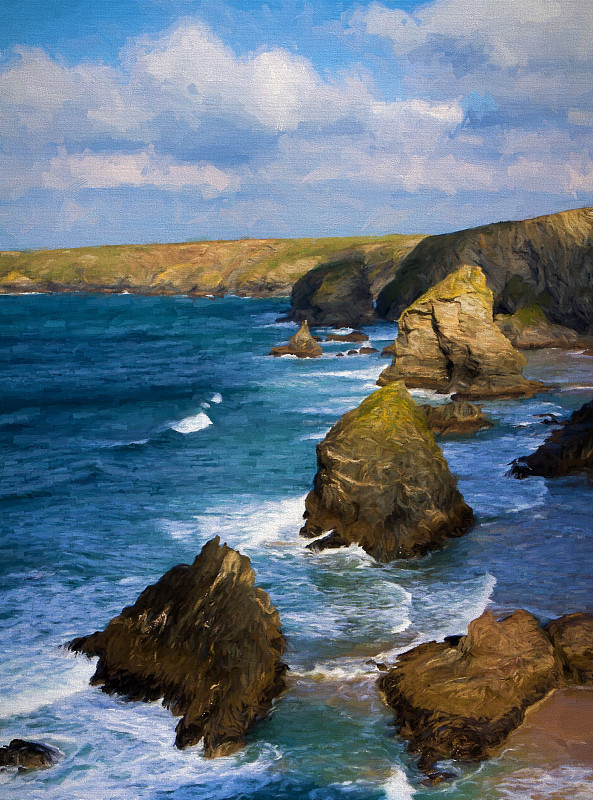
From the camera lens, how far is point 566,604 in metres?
11.9

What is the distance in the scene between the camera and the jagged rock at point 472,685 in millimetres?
8438

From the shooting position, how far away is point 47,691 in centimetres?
1005

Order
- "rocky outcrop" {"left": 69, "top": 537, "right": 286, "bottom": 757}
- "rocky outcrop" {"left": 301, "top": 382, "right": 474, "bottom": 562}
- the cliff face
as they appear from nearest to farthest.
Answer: "rocky outcrop" {"left": 69, "top": 537, "right": 286, "bottom": 757} → "rocky outcrop" {"left": 301, "top": 382, "right": 474, "bottom": 562} → the cliff face

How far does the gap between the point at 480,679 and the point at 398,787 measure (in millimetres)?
1813

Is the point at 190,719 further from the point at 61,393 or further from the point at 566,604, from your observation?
the point at 61,393

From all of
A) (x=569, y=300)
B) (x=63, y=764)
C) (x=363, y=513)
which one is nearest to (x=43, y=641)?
(x=63, y=764)

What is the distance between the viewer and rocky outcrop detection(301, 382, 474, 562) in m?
14.8

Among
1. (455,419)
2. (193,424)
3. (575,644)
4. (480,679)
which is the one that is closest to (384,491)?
(575,644)

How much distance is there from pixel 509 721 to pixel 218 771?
10.7 feet

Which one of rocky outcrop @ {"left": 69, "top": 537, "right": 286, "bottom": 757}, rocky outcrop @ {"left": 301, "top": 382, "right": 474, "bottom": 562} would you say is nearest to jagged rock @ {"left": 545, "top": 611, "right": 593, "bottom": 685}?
rocky outcrop @ {"left": 69, "top": 537, "right": 286, "bottom": 757}

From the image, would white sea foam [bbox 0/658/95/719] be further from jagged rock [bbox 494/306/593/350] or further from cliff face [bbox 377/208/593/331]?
cliff face [bbox 377/208/593/331]

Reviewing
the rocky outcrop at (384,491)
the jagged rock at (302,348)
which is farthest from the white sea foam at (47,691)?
the jagged rock at (302,348)

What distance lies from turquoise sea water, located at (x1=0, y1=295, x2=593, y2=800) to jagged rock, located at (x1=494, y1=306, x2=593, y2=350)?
16.6 meters

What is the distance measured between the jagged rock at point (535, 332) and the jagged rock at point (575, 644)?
4229 centimetres
